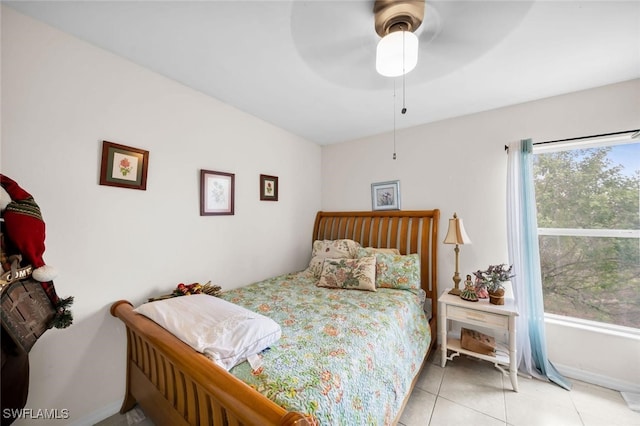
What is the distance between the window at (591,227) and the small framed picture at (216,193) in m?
2.87

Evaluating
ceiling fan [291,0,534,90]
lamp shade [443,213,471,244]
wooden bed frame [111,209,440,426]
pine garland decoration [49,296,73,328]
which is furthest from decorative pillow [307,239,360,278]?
pine garland decoration [49,296,73,328]

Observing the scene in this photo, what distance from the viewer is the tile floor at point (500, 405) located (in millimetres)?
1543

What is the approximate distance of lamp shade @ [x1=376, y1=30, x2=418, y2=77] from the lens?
1.21 m

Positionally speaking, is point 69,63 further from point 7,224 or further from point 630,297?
point 630,297

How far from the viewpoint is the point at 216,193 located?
2158 millimetres

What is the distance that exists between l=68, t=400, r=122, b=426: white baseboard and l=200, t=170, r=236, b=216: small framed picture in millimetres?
1413

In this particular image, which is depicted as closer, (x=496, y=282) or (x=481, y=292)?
(x=496, y=282)

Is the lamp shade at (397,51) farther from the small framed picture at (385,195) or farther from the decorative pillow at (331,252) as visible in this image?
the decorative pillow at (331,252)

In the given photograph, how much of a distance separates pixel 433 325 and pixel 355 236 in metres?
1.25

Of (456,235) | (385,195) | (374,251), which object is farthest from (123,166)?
(456,235)


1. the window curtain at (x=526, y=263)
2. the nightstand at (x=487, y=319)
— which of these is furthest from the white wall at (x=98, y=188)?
the window curtain at (x=526, y=263)

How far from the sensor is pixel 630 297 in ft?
6.17

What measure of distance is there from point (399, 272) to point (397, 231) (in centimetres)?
65

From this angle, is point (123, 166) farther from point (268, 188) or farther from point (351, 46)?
point (351, 46)
